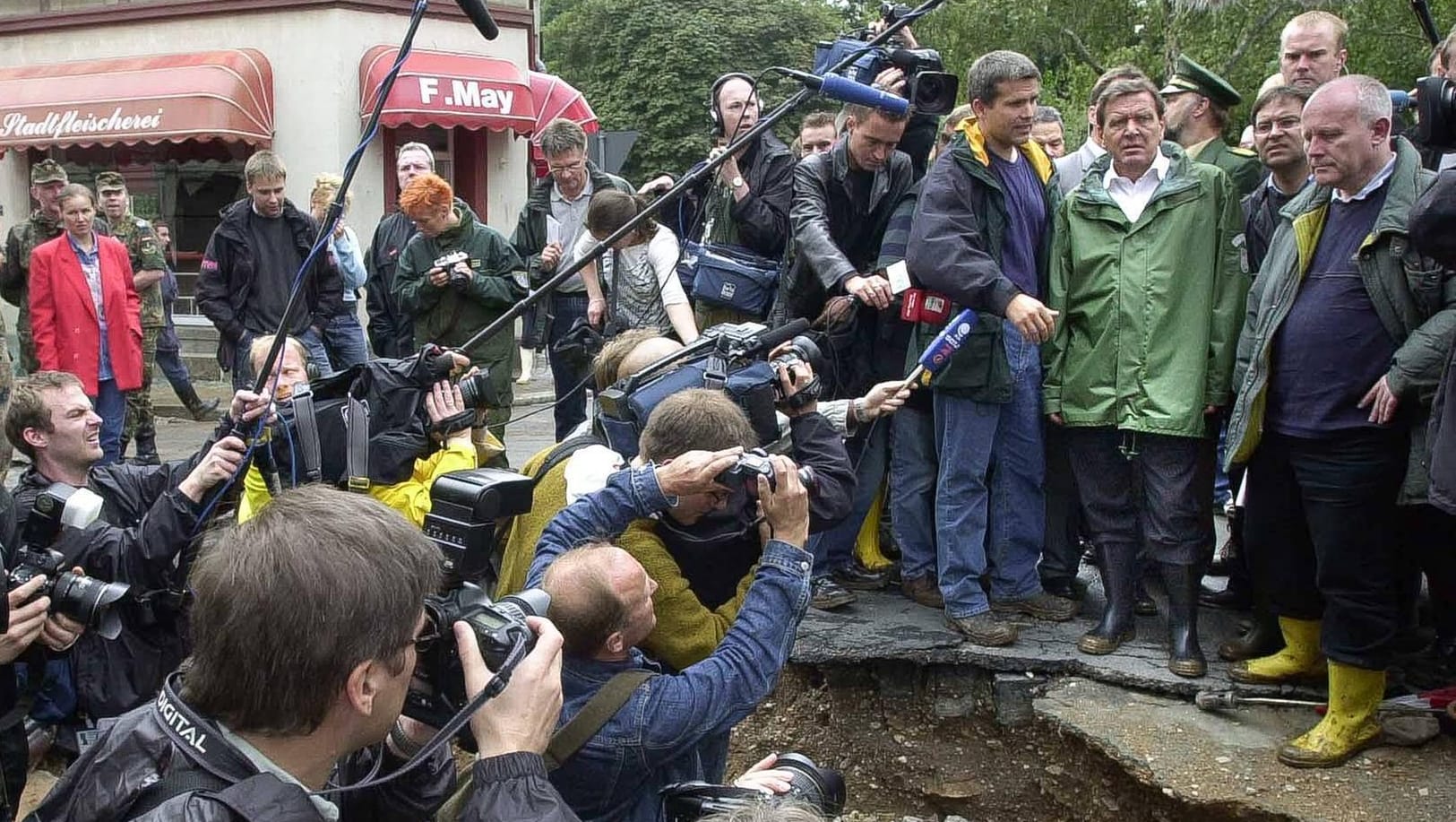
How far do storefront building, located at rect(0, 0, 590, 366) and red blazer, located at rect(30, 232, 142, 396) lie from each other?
673 cm

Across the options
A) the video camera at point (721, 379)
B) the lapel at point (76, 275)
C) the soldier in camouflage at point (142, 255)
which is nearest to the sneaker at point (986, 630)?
the video camera at point (721, 379)

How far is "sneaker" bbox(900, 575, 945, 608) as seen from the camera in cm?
509

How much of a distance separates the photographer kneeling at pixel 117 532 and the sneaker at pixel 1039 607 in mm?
2646

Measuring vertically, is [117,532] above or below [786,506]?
below

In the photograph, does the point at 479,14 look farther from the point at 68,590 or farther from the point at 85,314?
the point at 85,314

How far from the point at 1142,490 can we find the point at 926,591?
0.96 meters

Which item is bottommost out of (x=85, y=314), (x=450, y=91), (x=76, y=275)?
(x=85, y=314)

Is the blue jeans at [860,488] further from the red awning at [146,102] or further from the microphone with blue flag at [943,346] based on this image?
the red awning at [146,102]

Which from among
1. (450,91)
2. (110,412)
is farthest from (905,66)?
(450,91)

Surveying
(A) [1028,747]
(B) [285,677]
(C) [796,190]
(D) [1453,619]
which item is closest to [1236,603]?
(D) [1453,619]

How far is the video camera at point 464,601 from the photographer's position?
6.74 ft

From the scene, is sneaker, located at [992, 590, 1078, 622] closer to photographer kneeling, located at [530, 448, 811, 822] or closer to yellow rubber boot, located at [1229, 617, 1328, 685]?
yellow rubber boot, located at [1229, 617, 1328, 685]

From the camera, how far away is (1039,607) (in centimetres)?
488

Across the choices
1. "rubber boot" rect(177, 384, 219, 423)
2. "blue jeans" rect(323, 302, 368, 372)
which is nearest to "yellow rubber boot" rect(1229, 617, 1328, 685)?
"blue jeans" rect(323, 302, 368, 372)
